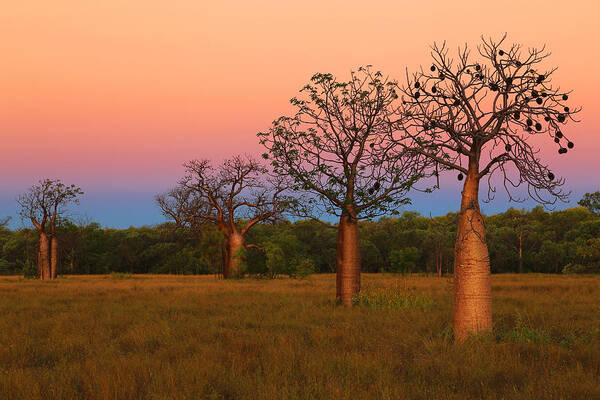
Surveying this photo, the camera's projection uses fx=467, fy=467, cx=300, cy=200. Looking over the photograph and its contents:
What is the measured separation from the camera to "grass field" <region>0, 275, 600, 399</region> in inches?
227

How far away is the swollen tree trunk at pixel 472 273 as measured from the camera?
8.17m

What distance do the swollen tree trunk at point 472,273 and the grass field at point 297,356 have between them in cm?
35

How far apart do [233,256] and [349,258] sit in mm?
21761

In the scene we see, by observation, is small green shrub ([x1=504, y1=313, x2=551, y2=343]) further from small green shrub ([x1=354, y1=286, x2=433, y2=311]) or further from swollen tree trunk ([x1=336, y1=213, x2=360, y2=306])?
swollen tree trunk ([x1=336, y1=213, x2=360, y2=306])

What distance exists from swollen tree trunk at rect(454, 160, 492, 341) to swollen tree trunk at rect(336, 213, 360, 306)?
6.38 meters

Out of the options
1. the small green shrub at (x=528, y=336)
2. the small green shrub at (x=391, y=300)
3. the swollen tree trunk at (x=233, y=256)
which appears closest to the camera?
the small green shrub at (x=528, y=336)

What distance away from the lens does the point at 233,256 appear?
35.3m

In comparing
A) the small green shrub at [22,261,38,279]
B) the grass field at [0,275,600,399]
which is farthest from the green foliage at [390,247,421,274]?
the grass field at [0,275,600,399]

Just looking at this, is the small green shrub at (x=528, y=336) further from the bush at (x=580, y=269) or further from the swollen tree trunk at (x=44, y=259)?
the swollen tree trunk at (x=44, y=259)

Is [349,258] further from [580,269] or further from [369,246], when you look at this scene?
[369,246]

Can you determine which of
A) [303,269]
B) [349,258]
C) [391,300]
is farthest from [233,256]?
[391,300]

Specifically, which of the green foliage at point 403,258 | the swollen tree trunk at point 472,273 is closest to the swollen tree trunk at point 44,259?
the green foliage at point 403,258

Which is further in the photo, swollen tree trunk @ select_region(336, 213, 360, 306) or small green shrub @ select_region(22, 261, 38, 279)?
small green shrub @ select_region(22, 261, 38, 279)

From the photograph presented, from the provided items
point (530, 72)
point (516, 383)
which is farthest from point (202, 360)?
point (530, 72)
